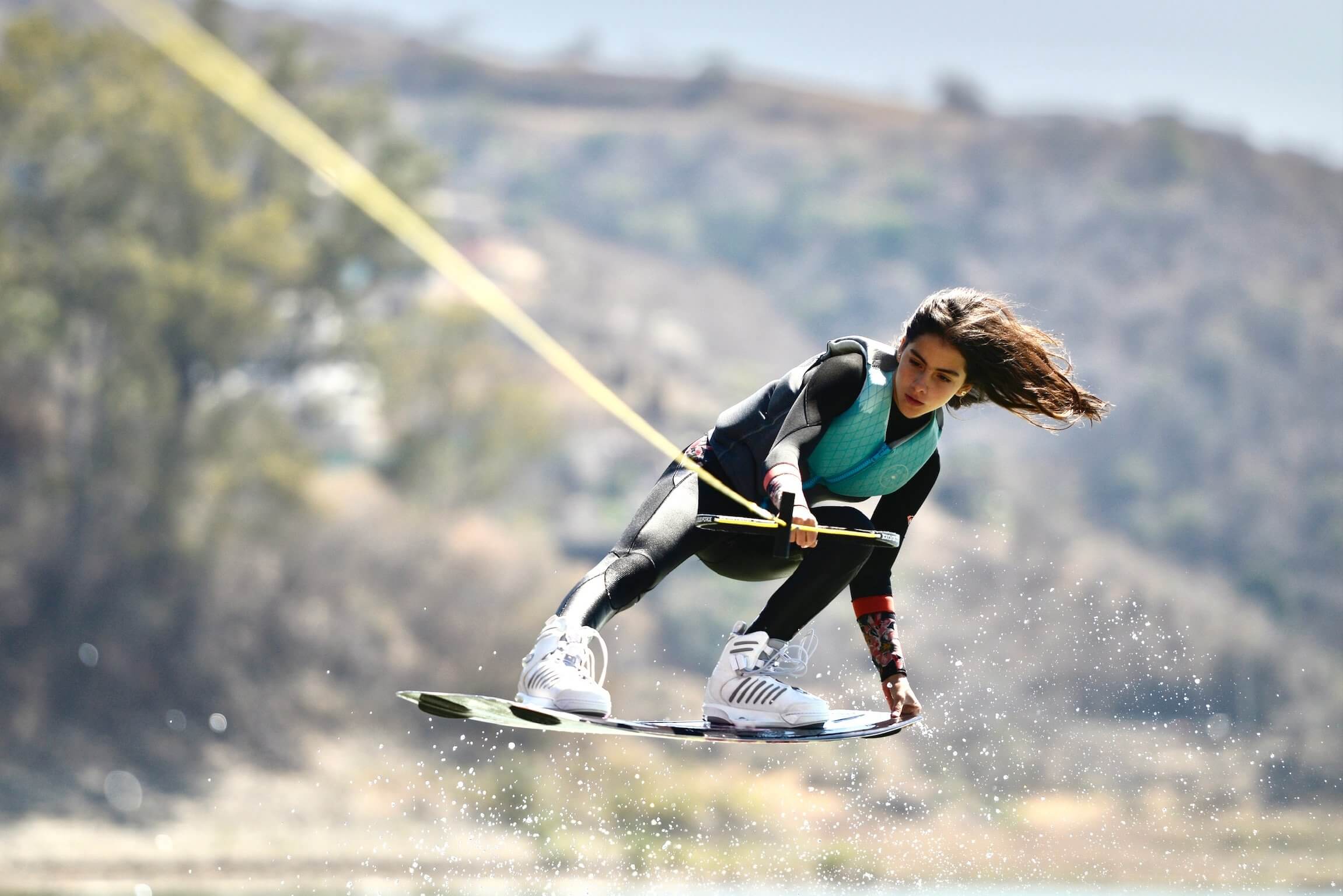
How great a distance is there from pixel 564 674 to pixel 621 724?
1.16 feet

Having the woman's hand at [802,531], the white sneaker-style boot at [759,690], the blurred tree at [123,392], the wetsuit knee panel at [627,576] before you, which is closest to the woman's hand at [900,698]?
the white sneaker-style boot at [759,690]

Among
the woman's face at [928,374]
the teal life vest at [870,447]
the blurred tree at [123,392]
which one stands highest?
the woman's face at [928,374]

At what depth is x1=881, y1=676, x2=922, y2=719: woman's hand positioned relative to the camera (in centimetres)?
640

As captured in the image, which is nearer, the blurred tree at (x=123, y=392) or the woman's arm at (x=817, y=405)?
the woman's arm at (x=817, y=405)

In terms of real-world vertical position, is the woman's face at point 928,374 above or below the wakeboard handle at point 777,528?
above

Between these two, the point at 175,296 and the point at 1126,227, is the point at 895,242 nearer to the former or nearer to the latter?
the point at 1126,227

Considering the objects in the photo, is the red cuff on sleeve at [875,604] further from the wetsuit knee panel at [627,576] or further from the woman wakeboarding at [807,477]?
the wetsuit knee panel at [627,576]

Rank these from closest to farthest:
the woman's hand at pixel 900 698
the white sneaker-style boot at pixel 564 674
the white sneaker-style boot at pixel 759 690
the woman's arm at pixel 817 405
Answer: the white sneaker-style boot at pixel 564 674
the woman's arm at pixel 817 405
the white sneaker-style boot at pixel 759 690
the woman's hand at pixel 900 698

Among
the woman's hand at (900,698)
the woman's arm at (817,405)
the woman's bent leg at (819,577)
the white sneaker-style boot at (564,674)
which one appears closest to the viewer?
the white sneaker-style boot at (564,674)

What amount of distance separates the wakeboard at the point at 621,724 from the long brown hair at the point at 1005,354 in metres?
1.40

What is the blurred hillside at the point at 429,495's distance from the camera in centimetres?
3244

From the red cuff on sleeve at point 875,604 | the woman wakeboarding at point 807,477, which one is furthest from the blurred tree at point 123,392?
the woman wakeboarding at point 807,477

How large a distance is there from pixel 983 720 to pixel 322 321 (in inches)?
693

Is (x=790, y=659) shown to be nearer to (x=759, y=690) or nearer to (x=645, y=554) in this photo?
(x=759, y=690)
